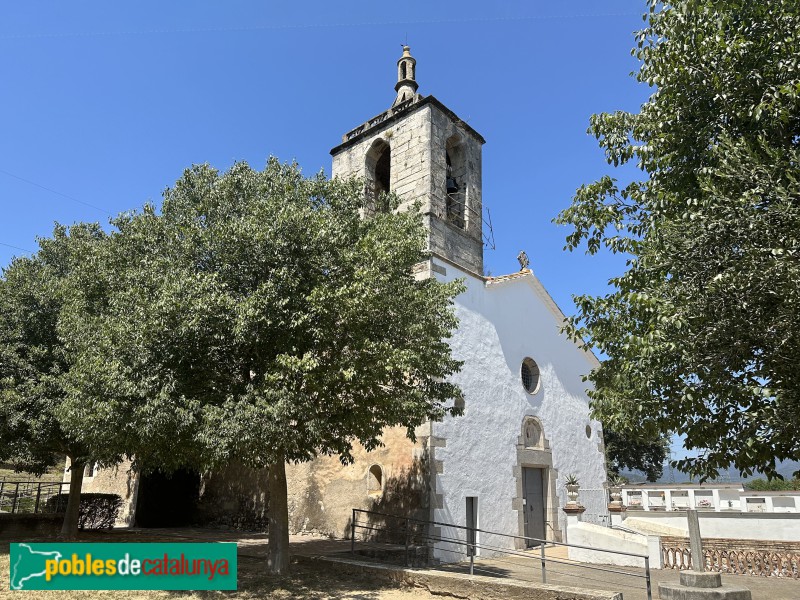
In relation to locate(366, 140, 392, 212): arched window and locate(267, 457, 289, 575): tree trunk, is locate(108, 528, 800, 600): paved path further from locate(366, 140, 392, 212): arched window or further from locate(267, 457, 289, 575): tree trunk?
locate(366, 140, 392, 212): arched window

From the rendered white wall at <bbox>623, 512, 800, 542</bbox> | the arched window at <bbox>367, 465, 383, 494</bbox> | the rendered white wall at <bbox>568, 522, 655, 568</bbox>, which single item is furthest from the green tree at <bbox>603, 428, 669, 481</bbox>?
the arched window at <bbox>367, 465, 383, 494</bbox>

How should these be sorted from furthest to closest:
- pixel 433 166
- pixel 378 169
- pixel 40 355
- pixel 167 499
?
pixel 167 499
pixel 378 169
pixel 433 166
pixel 40 355

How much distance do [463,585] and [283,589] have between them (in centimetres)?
283

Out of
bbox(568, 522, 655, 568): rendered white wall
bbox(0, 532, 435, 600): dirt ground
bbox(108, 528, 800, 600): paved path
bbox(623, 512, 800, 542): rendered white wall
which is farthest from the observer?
bbox(623, 512, 800, 542): rendered white wall

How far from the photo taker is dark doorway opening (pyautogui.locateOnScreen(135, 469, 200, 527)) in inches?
695

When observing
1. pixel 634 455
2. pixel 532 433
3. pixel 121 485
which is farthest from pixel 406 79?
pixel 634 455

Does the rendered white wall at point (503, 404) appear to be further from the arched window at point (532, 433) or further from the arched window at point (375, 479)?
the arched window at point (375, 479)

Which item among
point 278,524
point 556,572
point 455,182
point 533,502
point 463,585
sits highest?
point 455,182

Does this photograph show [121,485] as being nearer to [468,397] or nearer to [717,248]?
[468,397]

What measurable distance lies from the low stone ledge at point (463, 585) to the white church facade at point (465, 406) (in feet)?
7.43

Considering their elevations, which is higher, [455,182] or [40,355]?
[455,182]

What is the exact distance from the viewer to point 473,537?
13500 millimetres

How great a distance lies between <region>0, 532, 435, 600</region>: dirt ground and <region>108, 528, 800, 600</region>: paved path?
0.94 m

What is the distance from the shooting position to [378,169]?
58.5 feet
